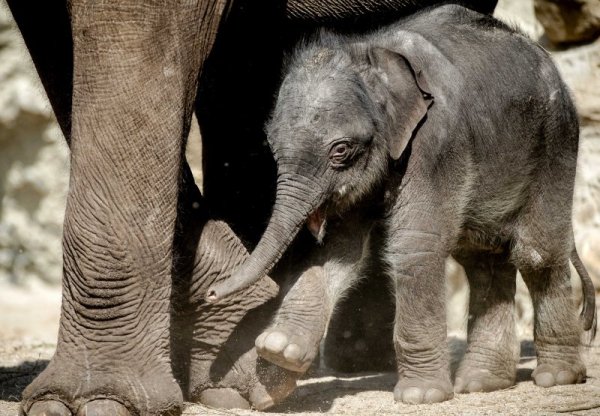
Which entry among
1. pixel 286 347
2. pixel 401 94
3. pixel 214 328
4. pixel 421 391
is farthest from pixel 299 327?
pixel 401 94

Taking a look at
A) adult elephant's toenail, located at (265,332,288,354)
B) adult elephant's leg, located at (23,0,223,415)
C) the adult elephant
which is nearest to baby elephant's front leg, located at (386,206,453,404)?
adult elephant's toenail, located at (265,332,288,354)

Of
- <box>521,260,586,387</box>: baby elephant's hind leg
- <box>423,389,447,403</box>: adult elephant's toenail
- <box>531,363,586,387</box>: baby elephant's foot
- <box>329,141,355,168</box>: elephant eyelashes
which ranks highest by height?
<box>329,141,355,168</box>: elephant eyelashes

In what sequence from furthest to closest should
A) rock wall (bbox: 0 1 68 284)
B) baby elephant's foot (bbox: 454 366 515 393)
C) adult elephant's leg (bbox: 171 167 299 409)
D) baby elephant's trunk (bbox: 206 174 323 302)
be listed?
rock wall (bbox: 0 1 68 284) < baby elephant's foot (bbox: 454 366 515 393) < adult elephant's leg (bbox: 171 167 299 409) < baby elephant's trunk (bbox: 206 174 323 302)

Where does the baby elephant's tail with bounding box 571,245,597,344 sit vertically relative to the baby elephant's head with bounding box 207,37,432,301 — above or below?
below

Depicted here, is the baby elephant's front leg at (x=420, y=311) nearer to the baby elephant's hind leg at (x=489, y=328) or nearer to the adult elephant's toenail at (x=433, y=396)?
the adult elephant's toenail at (x=433, y=396)

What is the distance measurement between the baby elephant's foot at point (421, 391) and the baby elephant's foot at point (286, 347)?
402 millimetres

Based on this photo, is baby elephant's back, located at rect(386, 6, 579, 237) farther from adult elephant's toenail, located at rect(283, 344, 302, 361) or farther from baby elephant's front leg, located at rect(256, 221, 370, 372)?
adult elephant's toenail, located at rect(283, 344, 302, 361)

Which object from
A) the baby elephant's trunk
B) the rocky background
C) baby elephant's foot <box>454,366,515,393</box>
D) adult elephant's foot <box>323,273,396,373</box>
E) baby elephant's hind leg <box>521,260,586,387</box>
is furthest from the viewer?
the rocky background

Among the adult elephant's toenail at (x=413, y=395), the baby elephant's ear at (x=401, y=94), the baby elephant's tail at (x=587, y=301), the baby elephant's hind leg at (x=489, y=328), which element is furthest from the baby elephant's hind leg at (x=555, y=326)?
the baby elephant's ear at (x=401, y=94)

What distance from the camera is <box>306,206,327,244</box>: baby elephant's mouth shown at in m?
4.26

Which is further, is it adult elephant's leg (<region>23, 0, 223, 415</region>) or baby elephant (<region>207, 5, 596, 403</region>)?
baby elephant (<region>207, 5, 596, 403</region>)

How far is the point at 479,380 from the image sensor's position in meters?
4.64

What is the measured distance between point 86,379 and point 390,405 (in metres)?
1.16

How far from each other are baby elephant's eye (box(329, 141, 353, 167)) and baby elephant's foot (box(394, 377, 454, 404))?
0.81 m
